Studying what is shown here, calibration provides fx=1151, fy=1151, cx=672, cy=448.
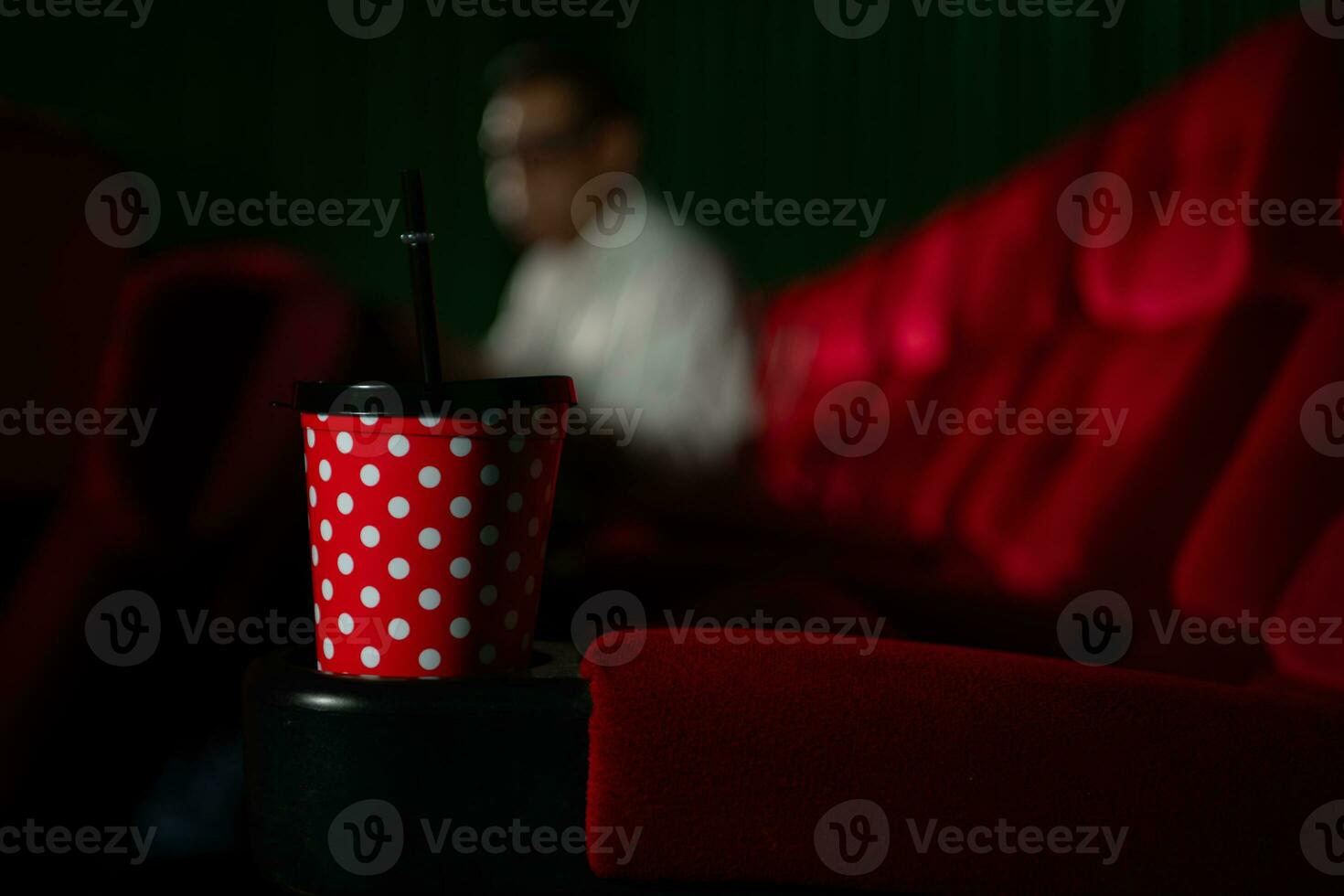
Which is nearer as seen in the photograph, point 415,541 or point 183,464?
point 415,541

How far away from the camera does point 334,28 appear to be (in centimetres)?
97

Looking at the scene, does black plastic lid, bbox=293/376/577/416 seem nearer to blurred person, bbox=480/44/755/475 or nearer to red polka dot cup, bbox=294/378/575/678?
red polka dot cup, bbox=294/378/575/678

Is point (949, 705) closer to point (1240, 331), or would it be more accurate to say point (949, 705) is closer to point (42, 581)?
point (1240, 331)

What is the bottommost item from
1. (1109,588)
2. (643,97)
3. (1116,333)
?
(1109,588)

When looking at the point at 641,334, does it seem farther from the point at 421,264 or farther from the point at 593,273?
the point at 421,264

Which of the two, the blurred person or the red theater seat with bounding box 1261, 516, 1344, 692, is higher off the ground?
the blurred person

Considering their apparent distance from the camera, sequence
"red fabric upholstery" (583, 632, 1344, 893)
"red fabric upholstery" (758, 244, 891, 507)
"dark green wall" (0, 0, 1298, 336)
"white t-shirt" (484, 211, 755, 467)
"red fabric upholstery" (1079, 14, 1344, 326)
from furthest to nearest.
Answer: "red fabric upholstery" (758, 244, 891, 507) < "white t-shirt" (484, 211, 755, 467) < "dark green wall" (0, 0, 1298, 336) < "red fabric upholstery" (1079, 14, 1344, 326) < "red fabric upholstery" (583, 632, 1344, 893)

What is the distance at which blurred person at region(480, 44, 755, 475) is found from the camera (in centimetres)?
103

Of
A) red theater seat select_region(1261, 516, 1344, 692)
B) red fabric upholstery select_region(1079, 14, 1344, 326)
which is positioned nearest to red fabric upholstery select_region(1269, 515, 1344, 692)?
red theater seat select_region(1261, 516, 1344, 692)

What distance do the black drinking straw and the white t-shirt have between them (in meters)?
0.43

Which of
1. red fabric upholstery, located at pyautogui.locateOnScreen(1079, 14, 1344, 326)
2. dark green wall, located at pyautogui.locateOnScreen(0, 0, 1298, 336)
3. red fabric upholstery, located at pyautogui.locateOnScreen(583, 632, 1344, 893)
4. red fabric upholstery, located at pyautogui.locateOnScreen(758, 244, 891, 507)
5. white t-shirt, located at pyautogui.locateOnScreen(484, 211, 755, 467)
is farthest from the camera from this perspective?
red fabric upholstery, located at pyautogui.locateOnScreen(758, 244, 891, 507)

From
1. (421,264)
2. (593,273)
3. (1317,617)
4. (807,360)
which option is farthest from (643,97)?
(1317,617)

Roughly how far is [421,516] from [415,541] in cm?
1

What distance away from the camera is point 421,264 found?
492 millimetres
